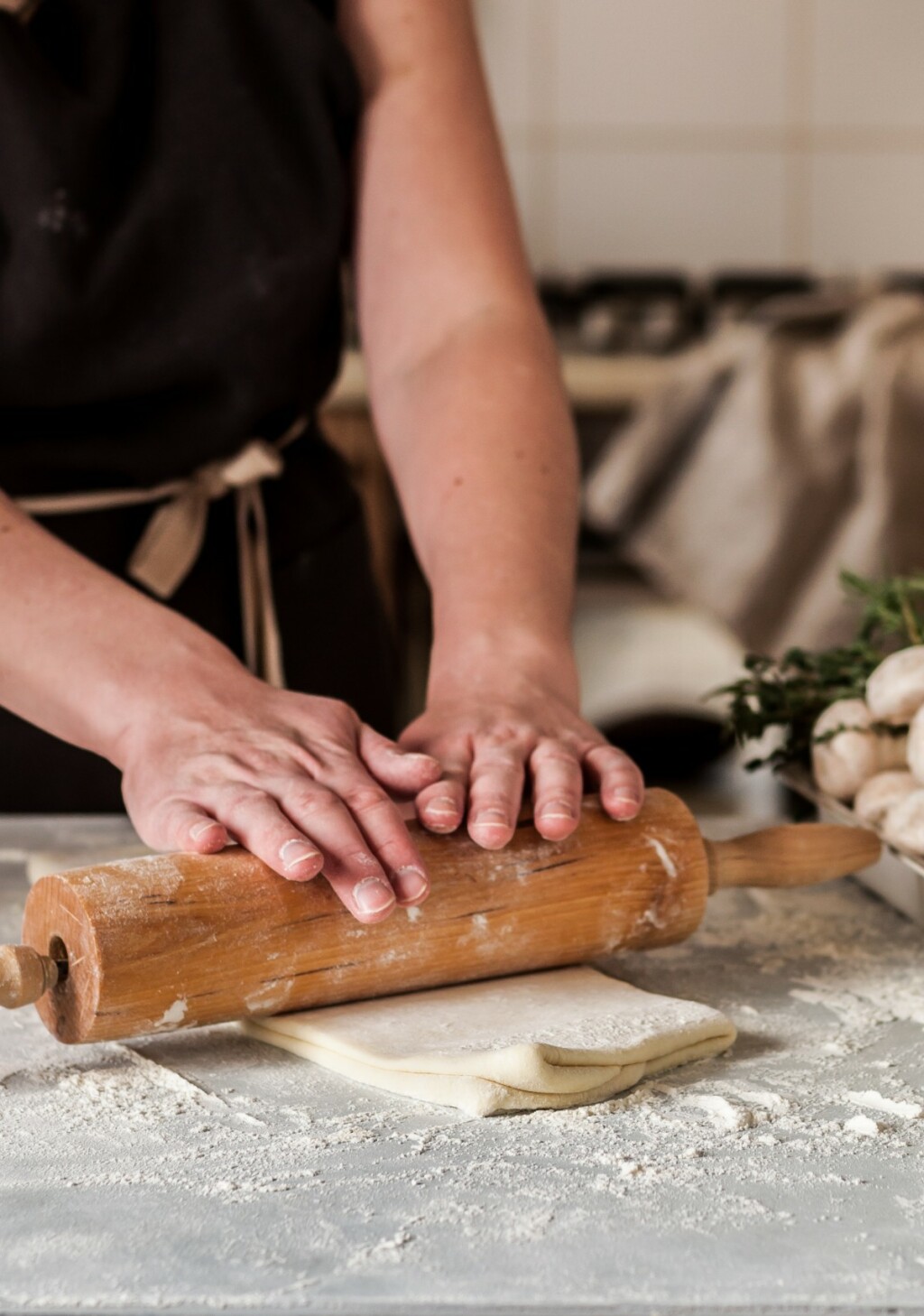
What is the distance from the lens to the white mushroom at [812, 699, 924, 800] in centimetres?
86

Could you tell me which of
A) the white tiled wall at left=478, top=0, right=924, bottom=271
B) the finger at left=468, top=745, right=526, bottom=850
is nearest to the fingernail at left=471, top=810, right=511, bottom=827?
the finger at left=468, top=745, right=526, bottom=850

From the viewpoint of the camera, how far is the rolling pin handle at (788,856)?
787 millimetres

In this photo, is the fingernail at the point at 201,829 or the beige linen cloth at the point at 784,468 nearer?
the fingernail at the point at 201,829

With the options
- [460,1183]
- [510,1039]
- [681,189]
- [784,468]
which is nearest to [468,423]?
[510,1039]

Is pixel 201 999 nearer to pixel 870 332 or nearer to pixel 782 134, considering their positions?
pixel 870 332

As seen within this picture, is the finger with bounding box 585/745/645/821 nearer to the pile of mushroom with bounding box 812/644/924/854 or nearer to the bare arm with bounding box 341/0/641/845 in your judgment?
the bare arm with bounding box 341/0/641/845

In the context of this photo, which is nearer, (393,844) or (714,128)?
(393,844)

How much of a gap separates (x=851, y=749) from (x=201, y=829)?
0.40 meters

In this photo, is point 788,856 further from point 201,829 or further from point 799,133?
point 799,133

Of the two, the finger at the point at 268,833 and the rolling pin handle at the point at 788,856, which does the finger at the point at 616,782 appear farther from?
the finger at the point at 268,833

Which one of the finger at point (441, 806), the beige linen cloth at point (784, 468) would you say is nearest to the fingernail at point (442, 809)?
the finger at point (441, 806)

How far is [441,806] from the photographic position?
0.72 metres

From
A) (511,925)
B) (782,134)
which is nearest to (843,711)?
(511,925)

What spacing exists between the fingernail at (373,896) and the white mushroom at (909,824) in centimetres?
30
